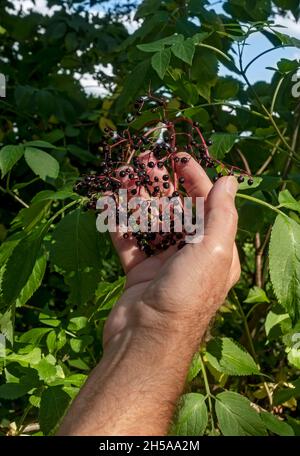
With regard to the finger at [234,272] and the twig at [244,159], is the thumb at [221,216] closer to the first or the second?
the finger at [234,272]

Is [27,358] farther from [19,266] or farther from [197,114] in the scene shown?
[197,114]

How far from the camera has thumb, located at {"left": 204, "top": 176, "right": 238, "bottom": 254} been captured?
1357 millimetres

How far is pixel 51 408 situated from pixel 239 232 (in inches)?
33.9

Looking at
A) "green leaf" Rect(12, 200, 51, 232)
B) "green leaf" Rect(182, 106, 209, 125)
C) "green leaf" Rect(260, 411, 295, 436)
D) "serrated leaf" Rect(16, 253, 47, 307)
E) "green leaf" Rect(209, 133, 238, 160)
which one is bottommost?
"green leaf" Rect(260, 411, 295, 436)

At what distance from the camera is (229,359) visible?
171cm

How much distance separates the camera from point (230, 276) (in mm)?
1523

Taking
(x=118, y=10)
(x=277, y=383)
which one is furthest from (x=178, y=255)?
(x=118, y=10)

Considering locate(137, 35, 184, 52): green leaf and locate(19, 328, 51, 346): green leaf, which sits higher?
locate(137, 35, 184, 52): green leaf

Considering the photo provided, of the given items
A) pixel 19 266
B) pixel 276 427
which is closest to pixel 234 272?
pixel 276 427

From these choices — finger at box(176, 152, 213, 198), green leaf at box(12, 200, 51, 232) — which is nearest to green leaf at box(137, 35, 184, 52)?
finger at box(176, 152, 213, 198)

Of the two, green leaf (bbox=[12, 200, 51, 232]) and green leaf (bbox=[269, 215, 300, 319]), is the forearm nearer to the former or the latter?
green leaf (bbox=[269, 215, 300, 319])

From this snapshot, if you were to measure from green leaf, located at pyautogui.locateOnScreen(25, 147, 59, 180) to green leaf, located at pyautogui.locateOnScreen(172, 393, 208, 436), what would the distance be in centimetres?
82

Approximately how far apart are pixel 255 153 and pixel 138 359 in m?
1.26

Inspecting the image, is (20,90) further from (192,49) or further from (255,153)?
(192,49)
